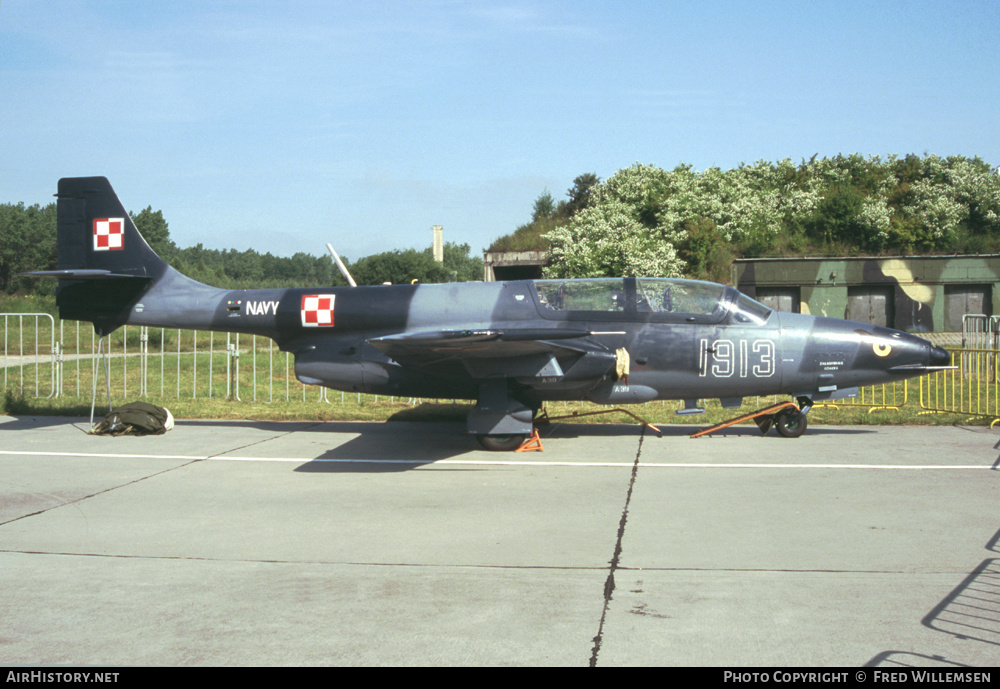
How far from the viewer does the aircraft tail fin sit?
12023 millimetres

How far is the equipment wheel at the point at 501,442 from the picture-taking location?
33.9 feet

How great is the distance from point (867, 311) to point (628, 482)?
74.2 feet

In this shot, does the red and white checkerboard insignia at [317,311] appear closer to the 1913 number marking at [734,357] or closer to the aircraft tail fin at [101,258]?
the aircraft tail fin at [101,258]


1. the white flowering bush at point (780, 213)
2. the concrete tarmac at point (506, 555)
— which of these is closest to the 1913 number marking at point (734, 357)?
the concrete tarmac at point (506, 555)

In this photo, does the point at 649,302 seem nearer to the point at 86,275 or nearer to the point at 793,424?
the point at 793,424

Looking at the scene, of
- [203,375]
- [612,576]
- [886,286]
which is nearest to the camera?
[612,576]

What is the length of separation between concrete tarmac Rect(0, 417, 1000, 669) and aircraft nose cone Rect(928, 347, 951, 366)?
113 centimetres

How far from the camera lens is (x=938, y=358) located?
10.4 m

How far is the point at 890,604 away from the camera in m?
4.76

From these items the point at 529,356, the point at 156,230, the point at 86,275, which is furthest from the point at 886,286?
the point at 156,230

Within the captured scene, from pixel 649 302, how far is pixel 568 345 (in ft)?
4.33

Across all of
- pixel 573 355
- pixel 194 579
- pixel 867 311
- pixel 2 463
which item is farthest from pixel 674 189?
pixel 194 579

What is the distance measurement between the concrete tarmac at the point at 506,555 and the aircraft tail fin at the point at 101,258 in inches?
103
